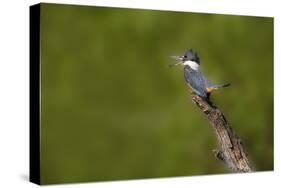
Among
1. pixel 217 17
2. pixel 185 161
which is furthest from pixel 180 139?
pixel 217 17

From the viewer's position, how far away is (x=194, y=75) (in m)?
7.56

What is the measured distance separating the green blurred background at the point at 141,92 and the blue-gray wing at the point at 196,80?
80 millimetres

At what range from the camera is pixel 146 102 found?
7266 mm

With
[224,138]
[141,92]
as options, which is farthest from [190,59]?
[224,138]

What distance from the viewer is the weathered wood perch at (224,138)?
7.60 m

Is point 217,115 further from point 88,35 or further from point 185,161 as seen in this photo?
point 88,35

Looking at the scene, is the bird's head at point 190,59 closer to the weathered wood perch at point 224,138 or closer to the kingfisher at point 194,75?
the kingfisher at point 194,75

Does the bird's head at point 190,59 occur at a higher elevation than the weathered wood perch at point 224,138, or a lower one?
higher

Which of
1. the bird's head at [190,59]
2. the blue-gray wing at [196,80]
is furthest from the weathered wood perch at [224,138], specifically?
the bird's head at [190,59]

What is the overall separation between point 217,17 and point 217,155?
58.1 inches

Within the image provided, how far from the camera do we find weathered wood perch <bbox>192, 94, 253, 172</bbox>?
7.60 metres

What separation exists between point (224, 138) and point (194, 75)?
75 cm

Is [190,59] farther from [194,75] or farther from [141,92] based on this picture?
[141,92]

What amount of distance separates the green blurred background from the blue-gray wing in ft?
0.26
